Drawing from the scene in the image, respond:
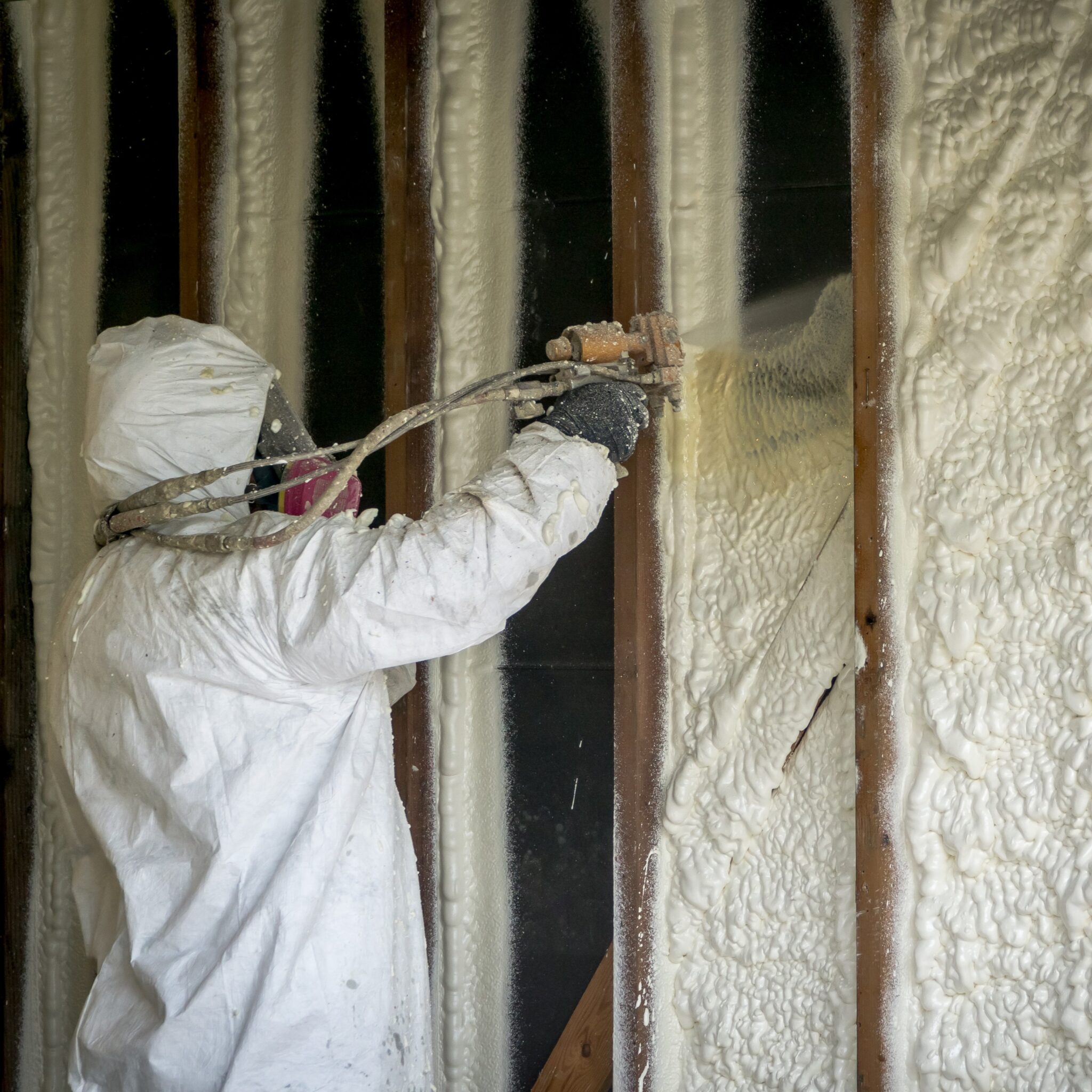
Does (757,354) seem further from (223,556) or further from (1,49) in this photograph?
(1,49)

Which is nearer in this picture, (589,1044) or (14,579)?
(589,1044)

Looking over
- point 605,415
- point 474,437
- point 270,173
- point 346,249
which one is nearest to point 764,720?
point 605,415

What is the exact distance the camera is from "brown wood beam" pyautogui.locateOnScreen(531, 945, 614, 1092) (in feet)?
6.86

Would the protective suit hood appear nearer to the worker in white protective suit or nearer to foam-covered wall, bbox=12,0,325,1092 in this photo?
the worker in white protective suit

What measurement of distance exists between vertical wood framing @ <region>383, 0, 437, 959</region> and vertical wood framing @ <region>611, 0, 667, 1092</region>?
393mm

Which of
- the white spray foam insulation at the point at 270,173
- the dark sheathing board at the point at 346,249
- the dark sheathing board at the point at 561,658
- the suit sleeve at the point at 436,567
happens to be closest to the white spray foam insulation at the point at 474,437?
the dark sheathing board at the point at 561,658

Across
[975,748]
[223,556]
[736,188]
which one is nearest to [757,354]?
[736,188]

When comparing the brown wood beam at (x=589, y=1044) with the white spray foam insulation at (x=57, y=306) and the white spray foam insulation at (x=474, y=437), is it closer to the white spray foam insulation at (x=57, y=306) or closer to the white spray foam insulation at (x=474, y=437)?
the white spray foam insulation at (x=474, y=437)

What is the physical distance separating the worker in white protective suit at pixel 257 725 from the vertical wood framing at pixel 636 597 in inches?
17.0

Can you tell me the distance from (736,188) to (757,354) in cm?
30

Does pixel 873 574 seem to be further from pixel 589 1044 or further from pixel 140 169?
pixel 140 169

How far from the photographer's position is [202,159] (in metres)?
2.38

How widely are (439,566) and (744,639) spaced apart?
714 mm

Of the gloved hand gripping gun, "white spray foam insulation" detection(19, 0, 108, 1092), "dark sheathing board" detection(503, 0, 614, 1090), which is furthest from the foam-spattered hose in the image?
"white spray foam insulation" detection(19, 0, 108, 1092)
